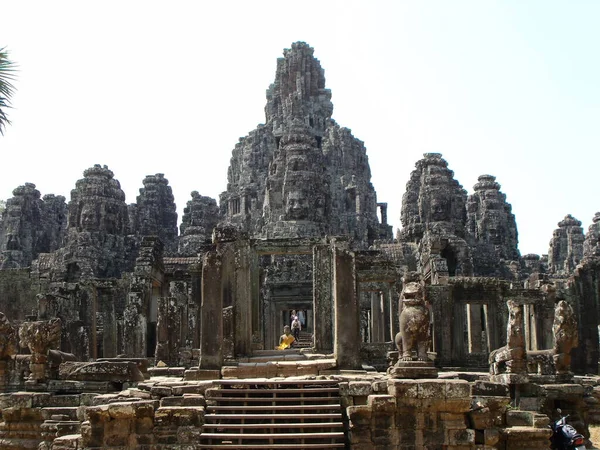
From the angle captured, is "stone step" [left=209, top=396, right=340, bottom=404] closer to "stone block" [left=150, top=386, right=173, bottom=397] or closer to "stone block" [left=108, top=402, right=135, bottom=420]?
"stone block" [left=150, top=386, right=173, bottom=397]

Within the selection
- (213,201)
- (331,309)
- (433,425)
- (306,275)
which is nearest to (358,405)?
(433,425)

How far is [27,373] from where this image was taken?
17.6 meters

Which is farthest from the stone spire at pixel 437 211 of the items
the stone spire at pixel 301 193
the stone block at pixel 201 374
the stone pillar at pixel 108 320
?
the stone block at pixel 201 374

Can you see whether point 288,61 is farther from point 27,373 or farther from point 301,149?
point 27,373

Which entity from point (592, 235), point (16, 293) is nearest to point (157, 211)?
point (16, 293)

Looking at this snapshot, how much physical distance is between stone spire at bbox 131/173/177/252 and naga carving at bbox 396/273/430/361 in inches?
1497

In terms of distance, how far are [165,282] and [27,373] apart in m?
8.41

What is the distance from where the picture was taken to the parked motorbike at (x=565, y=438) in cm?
1169

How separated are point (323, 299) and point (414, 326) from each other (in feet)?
15.0

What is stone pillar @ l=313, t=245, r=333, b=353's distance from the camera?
16.6 m

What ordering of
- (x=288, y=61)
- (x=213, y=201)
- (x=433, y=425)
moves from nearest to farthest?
(x=433, y=425) → (x=213, y=201) → (x=288, y=61)

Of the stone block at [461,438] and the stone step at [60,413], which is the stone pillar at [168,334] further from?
the stone block at [461,438]

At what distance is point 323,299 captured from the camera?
16562 millimetres

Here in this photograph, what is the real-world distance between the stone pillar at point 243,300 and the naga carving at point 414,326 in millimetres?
4966
